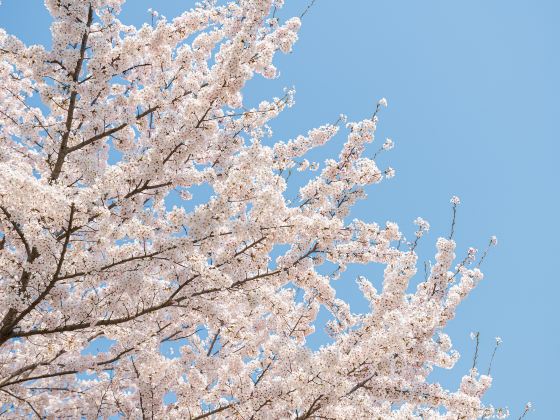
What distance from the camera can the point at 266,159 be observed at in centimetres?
599

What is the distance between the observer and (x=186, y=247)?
17.8 feet

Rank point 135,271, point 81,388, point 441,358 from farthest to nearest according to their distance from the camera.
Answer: point 81,388, point 441,358, point 135,271

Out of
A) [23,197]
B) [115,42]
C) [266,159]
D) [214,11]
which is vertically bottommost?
Answer: [23,197]

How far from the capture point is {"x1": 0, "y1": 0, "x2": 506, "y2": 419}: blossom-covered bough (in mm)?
5621

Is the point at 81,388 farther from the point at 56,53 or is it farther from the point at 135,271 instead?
the point at 56,53

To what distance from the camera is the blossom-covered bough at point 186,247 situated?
5.62m

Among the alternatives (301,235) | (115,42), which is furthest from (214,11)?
(301,235)

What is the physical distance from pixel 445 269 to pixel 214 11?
19.5 feet

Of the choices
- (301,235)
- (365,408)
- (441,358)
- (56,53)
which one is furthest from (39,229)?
(441,358)

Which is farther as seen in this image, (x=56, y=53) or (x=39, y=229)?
(x=56, y=53)

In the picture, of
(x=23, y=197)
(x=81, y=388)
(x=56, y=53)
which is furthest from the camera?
(x=81, y=388)

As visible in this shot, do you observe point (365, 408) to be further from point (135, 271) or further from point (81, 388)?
point (81, 388)

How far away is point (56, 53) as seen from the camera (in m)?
6.38

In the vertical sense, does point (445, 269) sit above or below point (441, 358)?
above
